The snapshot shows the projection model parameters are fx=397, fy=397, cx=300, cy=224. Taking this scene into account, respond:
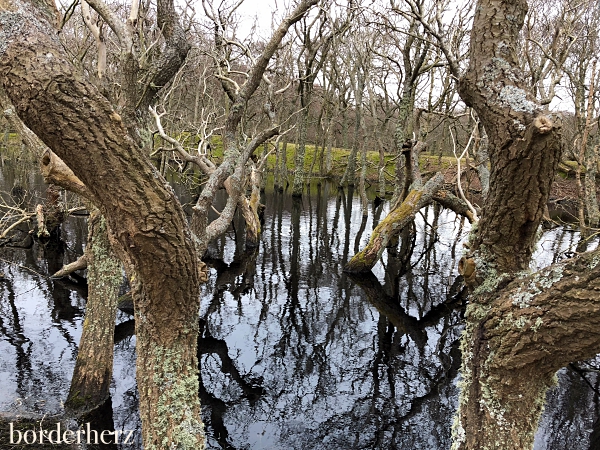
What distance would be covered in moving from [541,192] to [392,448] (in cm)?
356

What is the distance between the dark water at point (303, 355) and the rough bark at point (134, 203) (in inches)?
84.3

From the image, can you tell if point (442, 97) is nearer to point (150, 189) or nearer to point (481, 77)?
point (481, 77)

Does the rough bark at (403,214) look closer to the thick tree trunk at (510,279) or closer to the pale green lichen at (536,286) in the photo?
the thick tree trunk at (510,279)

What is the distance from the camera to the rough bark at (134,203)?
61.3 inches

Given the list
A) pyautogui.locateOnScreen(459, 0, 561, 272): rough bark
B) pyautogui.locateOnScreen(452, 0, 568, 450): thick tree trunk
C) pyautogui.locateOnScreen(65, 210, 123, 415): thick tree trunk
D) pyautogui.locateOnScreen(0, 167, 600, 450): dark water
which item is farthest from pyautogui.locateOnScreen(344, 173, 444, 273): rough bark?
pyautogui.locateOnScreen(459, 0, 561, 272): rough bark

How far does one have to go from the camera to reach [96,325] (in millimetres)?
4316

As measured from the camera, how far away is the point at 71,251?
10.6 m

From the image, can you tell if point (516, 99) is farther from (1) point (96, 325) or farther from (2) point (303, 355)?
(2) point (303, 355)

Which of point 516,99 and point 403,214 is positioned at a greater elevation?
point 516,99

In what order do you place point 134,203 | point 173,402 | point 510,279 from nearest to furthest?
point 134,203 → point 510,279 → point 173,402

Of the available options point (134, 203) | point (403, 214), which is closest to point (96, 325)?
point (134, 203)

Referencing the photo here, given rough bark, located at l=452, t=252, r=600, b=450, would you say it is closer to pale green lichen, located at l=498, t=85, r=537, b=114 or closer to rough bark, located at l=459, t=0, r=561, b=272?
rough bark, located at l=459, t=0, r=561, b=272

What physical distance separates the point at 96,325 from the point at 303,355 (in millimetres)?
3113

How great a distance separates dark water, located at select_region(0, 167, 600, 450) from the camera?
15.0ft
